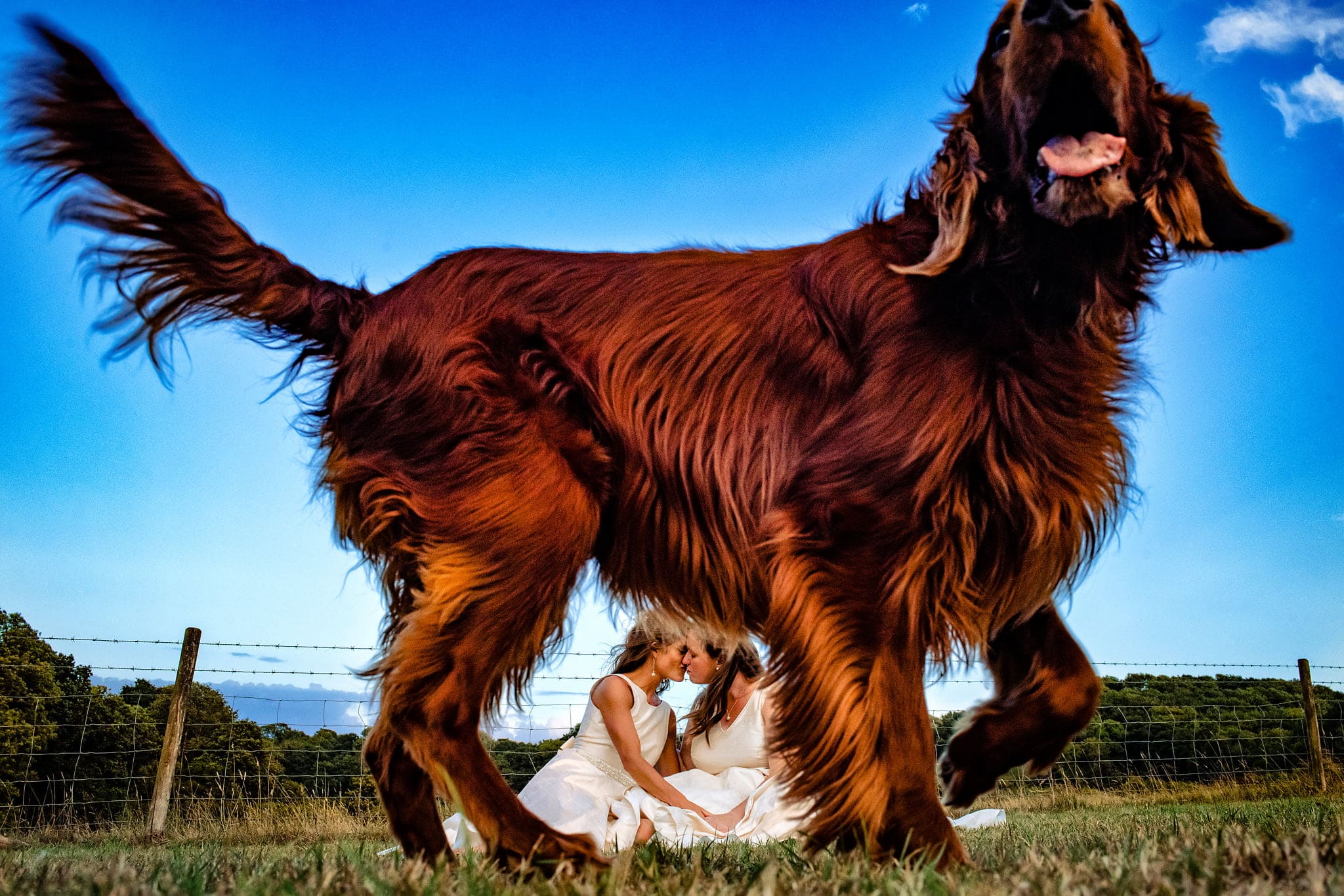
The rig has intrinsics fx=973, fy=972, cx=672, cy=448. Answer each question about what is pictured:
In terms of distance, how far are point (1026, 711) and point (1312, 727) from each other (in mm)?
9611

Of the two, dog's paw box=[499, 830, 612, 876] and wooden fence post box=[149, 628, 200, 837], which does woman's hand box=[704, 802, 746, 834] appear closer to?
dog's paw box=[499, 830, 612, 876]

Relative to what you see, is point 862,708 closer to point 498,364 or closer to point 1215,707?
point 498,364

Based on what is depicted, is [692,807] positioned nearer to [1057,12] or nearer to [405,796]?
[405,796]

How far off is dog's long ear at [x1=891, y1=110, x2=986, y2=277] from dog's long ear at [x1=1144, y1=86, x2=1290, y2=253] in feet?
1.22

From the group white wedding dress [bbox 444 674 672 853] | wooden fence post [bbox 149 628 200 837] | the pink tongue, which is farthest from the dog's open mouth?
wooden fence post [bbox 149 628 200 837]

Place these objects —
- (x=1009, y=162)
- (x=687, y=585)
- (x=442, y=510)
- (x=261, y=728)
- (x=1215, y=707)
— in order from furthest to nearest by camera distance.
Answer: (x=1215, y=707) < (x=261, y=728) < (x=687, y=585) < (x=442, y=510) < (x=1009, y=162)

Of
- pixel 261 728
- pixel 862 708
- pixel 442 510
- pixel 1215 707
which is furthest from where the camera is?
pixel 1215 707

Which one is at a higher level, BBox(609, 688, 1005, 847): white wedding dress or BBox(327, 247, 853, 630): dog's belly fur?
BBox(327, 247, 853, 630): dog's belly fur

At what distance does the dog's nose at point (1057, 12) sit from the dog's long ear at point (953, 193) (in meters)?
0.27

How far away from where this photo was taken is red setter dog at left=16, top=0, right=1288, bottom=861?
2.02 meters

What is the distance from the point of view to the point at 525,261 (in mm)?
2557

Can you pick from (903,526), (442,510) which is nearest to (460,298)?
(442,510)

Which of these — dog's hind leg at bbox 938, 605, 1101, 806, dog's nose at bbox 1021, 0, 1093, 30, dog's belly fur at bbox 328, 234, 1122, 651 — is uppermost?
dog's nose at bbox 1021, 0, 1093, 30

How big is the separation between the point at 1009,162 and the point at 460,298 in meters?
1.32
